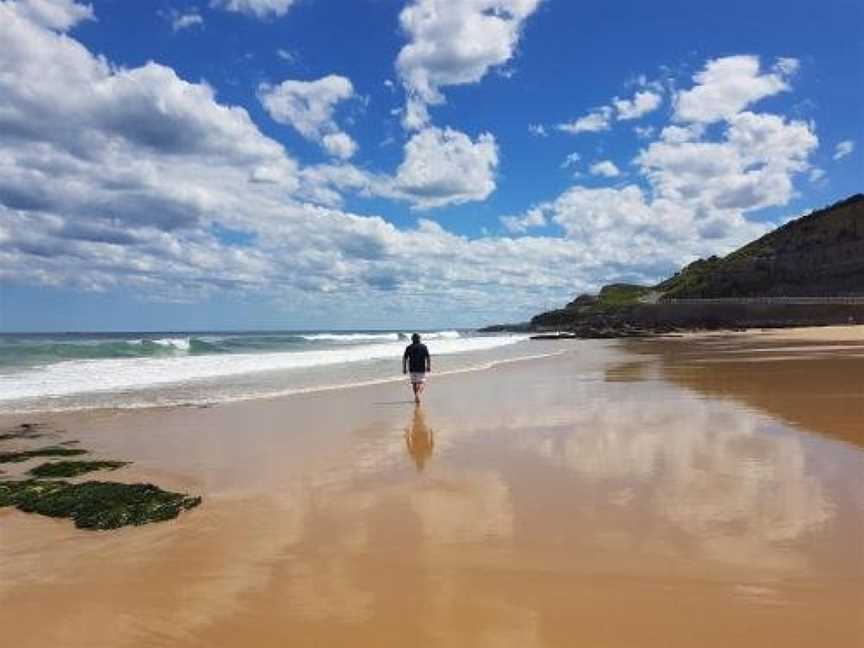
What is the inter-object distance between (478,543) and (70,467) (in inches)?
277

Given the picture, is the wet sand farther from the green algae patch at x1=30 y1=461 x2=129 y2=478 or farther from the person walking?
the person walking

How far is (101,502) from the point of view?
8258mm

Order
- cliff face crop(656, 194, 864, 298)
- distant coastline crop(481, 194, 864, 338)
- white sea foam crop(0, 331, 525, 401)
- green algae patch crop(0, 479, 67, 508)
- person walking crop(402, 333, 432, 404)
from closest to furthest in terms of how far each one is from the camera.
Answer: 1. green algae patch crop(0, 479, 67, 508)
2. person walking crop(402, 333, 432, 404)
3. white sea foam crop(0, 331, 525, 401)
4. distant coastline crop(481, 194, 864, 338)
5. cliff face crop(656, 194, 864, 298)

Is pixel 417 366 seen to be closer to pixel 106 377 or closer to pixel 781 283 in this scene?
pixel 106 377

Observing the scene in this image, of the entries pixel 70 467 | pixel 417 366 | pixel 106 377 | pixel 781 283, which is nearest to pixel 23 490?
pixel 70 467

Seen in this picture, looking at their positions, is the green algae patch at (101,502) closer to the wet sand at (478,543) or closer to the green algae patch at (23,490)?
the green algae patch at (23,490)

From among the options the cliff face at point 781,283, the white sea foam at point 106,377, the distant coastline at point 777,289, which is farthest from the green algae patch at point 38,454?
the cliff face at point 781,283

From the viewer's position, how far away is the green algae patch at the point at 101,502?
7.77 metres

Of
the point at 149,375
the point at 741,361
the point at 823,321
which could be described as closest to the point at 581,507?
the point at 741,361

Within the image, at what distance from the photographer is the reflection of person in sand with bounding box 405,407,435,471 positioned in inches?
418

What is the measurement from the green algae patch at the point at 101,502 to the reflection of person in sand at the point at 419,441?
329cm

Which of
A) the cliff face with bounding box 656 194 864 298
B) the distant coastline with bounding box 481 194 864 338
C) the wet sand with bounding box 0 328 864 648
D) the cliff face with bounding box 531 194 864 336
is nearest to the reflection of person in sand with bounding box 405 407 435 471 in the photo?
the wet sand with bounding box 0 328 864 648

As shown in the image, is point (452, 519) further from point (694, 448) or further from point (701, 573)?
point (694, 448)

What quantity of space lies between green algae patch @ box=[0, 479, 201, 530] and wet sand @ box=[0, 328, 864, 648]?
0.24 metres
